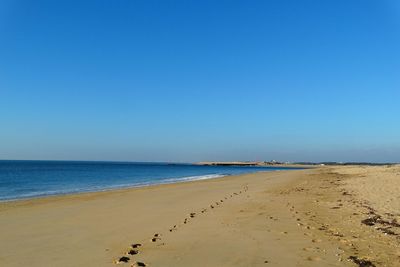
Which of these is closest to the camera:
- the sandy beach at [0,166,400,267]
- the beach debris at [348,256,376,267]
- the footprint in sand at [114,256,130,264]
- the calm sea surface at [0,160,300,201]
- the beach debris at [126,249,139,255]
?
the beach debris at [348,256,376,267]

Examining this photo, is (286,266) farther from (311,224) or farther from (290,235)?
(311,224)

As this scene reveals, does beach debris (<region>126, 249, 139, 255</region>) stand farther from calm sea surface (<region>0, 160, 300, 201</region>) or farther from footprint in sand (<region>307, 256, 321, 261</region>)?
calm sea surface (<region>0, 160, 300, 201</region>)

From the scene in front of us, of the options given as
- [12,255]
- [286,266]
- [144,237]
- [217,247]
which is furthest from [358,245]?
[12,255]

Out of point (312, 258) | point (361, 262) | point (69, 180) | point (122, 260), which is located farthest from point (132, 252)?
point (69, 180)

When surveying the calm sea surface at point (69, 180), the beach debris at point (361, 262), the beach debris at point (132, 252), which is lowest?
the beach debris at point (361, 262)

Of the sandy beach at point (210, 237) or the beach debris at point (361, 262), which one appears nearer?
the beach debris at point (361, 262)

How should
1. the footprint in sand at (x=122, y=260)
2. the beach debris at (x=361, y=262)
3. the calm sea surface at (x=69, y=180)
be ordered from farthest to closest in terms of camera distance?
the calm sea surface at (x=69, y=180) < the footprint in sand at (x=122, y=260) < the beach debris at (x=361, y=262)

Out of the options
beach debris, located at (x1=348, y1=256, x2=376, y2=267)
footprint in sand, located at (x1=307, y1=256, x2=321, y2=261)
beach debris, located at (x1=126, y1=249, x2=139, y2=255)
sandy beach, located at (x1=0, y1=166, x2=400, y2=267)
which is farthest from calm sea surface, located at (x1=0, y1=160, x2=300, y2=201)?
beach debris, located at (x1=348, y1=256, x2=376, y2=267)

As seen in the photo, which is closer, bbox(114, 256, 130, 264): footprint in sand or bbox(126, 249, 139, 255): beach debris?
bbox(114, 256, 130, 264): footprint in sand

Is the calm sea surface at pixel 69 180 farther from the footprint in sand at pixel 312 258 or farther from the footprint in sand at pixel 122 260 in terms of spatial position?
the footprint in sand at pixel 312 258

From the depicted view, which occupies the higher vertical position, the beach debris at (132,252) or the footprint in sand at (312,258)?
the beach debris at (132,252)

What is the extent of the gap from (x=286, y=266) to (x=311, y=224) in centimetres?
461

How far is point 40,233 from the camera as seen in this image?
35.9ft

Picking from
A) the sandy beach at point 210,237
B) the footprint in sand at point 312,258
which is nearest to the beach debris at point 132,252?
the sandy beach at point 210,237
